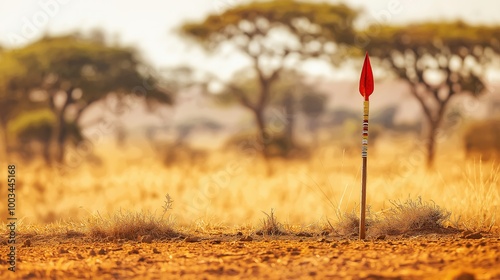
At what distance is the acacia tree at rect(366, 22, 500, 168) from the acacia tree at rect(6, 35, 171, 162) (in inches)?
327

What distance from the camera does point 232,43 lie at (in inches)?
1146

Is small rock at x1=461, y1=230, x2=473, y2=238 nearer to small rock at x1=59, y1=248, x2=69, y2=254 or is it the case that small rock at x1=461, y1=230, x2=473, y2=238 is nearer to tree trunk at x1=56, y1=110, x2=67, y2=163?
small rock at x1=59, y1=248, x2=69, y2=254

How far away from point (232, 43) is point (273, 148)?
5.07 meters

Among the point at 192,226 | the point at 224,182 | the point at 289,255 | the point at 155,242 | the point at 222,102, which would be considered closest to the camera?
the point at 289,255

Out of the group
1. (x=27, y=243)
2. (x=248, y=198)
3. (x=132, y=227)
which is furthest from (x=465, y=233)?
(x=248, y=198)

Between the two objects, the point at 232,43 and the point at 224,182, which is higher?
the point at 232,43

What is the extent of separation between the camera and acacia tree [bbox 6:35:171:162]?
29875mm

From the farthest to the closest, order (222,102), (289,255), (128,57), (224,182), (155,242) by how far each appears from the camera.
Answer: (222,102) < (128,57) < (224,182) < (155,242) < (289,255)

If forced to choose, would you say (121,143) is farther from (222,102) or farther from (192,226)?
(192,226)

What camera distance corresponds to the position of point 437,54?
2984 centimetres

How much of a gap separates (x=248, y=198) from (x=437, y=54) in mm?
14329

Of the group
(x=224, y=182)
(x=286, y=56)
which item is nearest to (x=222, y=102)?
(x=286, y=56)

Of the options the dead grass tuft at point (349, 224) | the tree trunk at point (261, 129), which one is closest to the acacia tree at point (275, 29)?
the tree trunk at point (261, 129)

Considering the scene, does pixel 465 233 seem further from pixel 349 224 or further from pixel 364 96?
pixel 364 96
